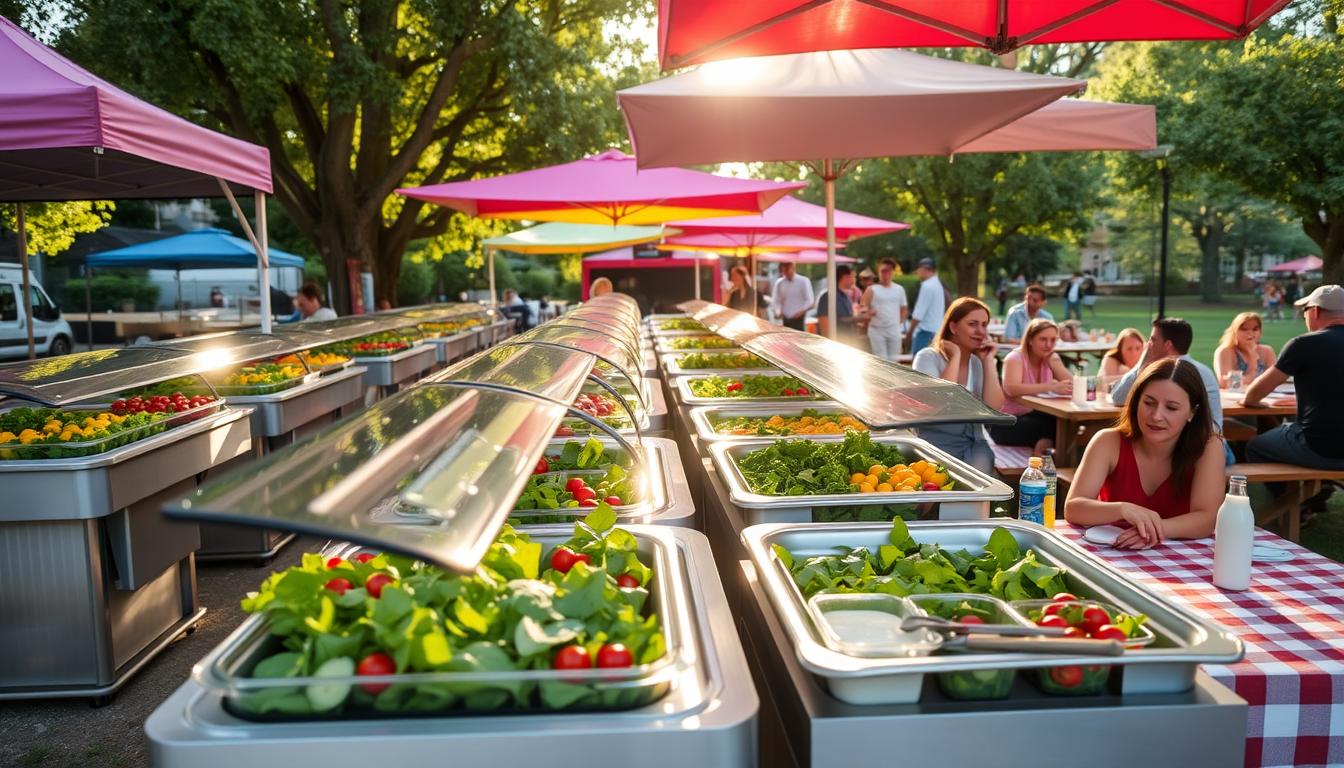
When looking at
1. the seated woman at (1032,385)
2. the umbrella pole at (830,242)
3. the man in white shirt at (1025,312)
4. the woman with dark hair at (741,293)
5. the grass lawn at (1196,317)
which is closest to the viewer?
the umbrella pole at (830,242)

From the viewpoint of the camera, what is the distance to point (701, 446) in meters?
4.11

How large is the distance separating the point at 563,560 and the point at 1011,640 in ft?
3.32

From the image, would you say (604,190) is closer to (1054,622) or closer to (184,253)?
(1054,622)

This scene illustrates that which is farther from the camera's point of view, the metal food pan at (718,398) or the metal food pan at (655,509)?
the metal food pan at (718,398)

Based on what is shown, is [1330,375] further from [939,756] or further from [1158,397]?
[939,756]

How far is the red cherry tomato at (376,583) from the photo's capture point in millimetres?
1874

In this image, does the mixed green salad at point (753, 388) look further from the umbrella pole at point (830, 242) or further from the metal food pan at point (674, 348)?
the metal food pan at point (674, 348)

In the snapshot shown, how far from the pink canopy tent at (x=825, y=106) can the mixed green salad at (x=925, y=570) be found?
9.16 feet

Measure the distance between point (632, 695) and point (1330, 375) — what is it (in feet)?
17.5

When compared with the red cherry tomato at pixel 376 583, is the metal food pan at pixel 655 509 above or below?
below

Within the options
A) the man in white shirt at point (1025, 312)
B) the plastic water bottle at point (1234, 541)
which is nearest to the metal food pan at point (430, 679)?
the plastic water bottle at point (1234, 541)

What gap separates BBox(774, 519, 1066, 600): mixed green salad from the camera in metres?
2.16

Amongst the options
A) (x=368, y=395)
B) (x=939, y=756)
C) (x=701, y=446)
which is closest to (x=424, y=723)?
(x=939, y=756)

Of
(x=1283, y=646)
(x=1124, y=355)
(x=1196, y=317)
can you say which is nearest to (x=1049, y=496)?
(x=1283, y=646)
